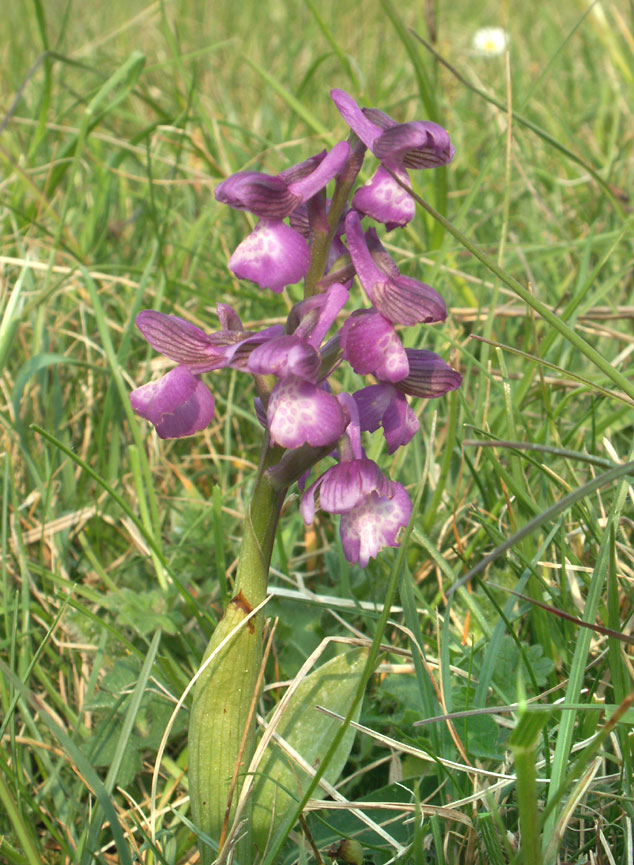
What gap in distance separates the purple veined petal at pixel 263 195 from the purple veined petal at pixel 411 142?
0.13 meters

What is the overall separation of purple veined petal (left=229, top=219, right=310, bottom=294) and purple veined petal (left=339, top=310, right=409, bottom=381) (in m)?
0.11

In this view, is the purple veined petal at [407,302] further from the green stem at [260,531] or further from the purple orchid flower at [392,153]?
the green stem at [260,531]

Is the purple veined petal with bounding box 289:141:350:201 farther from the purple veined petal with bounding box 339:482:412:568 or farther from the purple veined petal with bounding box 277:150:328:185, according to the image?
Result: the purple veined petal with bounding box 339:482:412:568

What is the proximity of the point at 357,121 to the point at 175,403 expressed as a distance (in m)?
0.47

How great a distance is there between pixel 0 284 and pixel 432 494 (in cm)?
140

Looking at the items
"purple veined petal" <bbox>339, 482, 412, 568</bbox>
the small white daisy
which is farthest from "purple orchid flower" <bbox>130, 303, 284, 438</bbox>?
the small white daisy

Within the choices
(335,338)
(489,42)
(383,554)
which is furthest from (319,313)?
(489,42)

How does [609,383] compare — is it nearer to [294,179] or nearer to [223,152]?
[294,179]

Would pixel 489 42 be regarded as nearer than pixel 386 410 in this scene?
No

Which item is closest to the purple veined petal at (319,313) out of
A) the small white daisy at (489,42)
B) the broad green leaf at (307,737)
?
the broad green leaf at (307,737)

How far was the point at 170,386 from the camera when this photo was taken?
1.21 m

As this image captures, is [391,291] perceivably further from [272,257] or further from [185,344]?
[185,344]

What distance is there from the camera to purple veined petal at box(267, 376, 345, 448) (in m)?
1.08

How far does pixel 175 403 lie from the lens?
4.00 ft
